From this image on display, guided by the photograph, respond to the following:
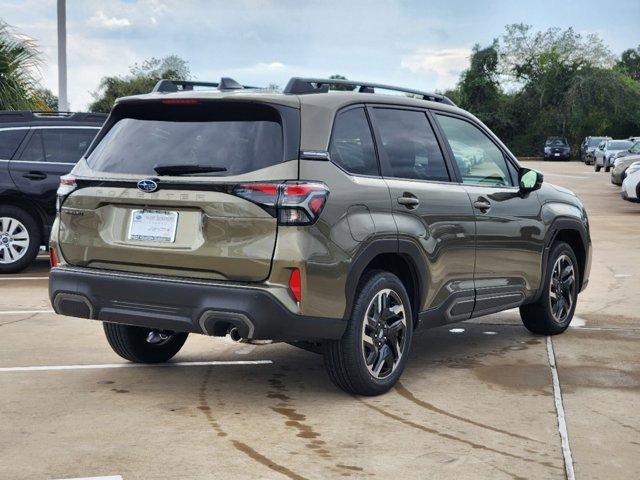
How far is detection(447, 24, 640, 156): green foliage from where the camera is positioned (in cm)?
7638

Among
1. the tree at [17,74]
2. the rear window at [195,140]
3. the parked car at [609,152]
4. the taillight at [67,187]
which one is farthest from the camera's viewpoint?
the parked car at [609,152]

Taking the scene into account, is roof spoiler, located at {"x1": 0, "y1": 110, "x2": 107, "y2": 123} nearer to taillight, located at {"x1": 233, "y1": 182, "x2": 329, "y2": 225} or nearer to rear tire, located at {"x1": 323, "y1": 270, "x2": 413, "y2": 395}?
rear tire, located at {"x1": 323, "y1": 270, "x2": 413, "y2": 395}

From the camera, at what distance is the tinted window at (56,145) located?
12.2 meters

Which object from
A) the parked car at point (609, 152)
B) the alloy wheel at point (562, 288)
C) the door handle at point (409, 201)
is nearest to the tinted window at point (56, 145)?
the alloy wheel at point (562, 288)

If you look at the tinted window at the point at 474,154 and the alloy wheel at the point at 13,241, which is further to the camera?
the alloy wheel at the point at 13,241

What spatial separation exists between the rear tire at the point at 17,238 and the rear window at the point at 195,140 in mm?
6098

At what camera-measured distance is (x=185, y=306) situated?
565cm

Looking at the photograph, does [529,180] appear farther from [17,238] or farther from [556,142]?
[556,142]

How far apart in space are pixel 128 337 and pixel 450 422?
2390 millimetres

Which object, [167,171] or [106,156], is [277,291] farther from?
[106,156]

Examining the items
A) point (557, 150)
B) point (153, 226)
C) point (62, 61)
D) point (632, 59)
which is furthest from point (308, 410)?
point (632, 59)

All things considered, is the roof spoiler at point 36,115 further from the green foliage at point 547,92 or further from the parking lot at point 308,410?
the green foliage at point 547,92

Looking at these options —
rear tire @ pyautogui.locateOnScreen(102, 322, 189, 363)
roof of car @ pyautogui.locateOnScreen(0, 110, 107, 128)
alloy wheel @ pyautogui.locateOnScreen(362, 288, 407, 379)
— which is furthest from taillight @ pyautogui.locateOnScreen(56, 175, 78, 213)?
roof of car @ pyautogui.locateOnScreen(0, 110, 107, 128)

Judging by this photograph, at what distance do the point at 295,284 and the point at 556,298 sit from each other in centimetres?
346
